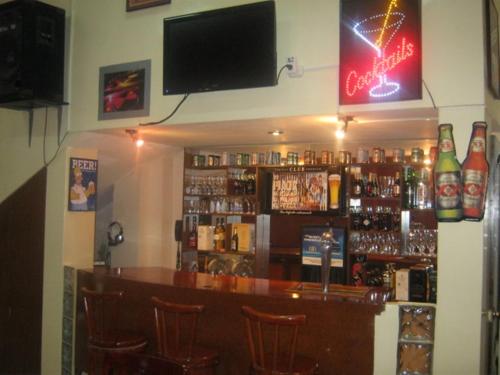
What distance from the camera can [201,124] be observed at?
3.94 meters

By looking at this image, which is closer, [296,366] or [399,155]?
[296,366]

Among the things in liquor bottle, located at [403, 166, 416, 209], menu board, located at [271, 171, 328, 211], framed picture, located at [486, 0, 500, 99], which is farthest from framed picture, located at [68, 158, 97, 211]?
framed picture, located at [486, 0, 500, 99]

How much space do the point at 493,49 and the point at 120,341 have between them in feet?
10.9

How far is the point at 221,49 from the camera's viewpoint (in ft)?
12.1

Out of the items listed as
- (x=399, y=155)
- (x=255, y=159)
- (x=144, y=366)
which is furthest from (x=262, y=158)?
(x=144, y=366)

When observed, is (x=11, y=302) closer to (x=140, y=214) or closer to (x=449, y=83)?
(x=140, y=214)

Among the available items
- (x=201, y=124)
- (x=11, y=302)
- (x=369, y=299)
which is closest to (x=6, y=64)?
(x=201, y=124)

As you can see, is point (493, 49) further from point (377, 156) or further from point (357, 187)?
point (357, 187)

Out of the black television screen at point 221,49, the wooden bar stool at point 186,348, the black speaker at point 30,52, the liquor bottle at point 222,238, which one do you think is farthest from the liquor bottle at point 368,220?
the black speaker at point 30,52

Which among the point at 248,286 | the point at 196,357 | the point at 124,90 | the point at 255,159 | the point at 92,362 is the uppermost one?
the point at 124,90

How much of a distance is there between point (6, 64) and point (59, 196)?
1.21 meters

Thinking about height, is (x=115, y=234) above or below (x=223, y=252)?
above

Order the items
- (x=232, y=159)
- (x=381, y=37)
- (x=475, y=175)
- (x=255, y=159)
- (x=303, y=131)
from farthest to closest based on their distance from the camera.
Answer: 1. (x=232, y=159)
2. (x=255, y=159)
3. (x=303, y=131)
4. (x=381, y=37)
5. (x=475, y=175)

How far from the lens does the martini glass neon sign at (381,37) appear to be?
3111 mm
